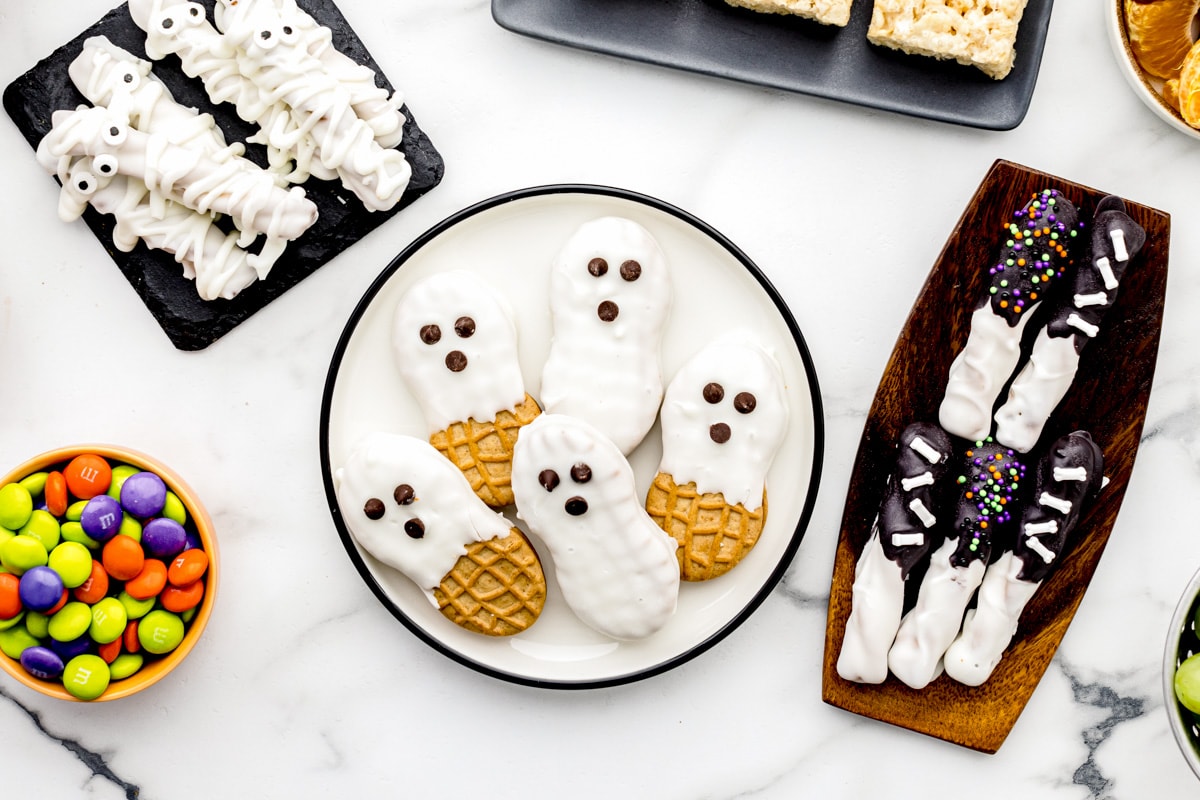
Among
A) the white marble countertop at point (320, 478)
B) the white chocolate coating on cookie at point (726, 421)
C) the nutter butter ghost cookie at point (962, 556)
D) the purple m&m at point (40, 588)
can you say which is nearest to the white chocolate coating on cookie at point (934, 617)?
the nutter butter ghost cookie at point (962, 556)

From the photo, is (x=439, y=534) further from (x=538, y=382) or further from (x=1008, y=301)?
(x=1008, y=301)

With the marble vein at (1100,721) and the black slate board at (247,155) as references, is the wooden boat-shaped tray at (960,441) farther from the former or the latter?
the black slate board at (247,155)

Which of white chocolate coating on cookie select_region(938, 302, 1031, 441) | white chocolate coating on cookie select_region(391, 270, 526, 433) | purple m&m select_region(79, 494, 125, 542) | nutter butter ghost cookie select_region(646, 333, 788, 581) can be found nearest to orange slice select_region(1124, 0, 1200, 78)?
white chocolate coating on cookie select_region(938, 302, 1031, 441)

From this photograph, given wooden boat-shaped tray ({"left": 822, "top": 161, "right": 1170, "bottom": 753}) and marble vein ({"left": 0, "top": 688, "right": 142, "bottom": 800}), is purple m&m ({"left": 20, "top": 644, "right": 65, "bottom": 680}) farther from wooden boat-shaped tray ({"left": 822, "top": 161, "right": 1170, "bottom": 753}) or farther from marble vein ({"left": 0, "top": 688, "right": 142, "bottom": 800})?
wooden boat-shaped tray ({"left": 822, "top": 161, "right": 1170, "bottom": 753})

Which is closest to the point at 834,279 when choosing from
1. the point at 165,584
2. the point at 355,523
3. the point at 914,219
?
the point at 914,219

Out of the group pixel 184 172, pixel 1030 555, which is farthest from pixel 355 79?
pixel 1030 555

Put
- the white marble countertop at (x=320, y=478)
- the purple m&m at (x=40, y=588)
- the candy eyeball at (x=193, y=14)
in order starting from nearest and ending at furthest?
1. the purple m&m at (x=40, y=588)
2. the candy eyeball at (x=193, y=14)
3. the white marble countertop at (x=320, y=478)
